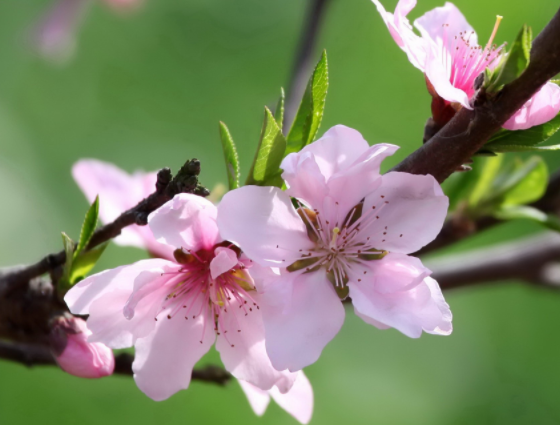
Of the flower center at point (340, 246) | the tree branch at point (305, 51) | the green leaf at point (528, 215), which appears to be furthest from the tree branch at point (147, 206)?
the tree branch at point (305, 51)

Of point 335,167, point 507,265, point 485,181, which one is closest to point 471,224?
point 485,181

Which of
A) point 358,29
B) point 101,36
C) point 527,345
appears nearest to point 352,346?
point 527,345

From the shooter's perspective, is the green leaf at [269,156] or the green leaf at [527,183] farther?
the green leaf at [527,183]

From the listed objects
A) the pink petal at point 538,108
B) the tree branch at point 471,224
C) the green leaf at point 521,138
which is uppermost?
the pink petal at point 538,108

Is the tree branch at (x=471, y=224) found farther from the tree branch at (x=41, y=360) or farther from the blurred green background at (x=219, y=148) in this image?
the blurred green background at (x=219, y=148)

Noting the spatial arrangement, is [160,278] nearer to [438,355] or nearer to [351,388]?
[351,388]

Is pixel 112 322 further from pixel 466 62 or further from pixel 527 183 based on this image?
pixel 527 183
